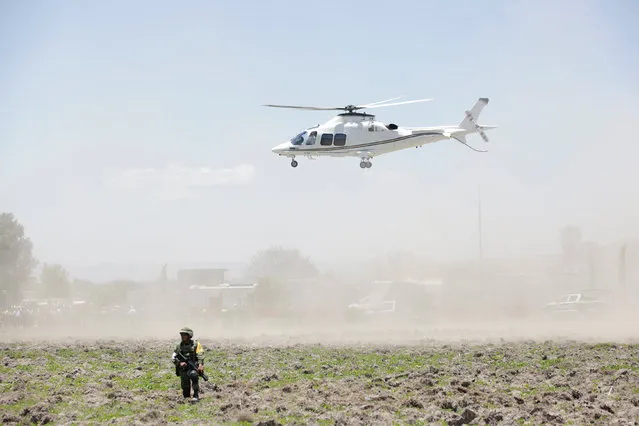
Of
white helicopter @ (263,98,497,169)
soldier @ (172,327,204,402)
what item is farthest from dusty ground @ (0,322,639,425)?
white helicopter @ (263,98,497,169)

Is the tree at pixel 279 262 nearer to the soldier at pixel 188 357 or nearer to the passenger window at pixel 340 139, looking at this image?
the passenger window at pixel 340 139

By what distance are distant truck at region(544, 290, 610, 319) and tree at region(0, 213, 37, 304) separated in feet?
179

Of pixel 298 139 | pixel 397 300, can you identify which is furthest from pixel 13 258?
pixel 298 139

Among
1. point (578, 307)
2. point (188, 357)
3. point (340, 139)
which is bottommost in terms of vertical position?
point (188, 357)

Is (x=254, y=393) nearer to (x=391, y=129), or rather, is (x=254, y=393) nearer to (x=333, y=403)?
(x=333, y=403)

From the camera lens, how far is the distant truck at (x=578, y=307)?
53344 mm

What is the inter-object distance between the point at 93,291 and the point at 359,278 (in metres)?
38.7

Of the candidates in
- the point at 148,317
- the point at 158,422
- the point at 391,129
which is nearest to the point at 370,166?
the point at 391,129

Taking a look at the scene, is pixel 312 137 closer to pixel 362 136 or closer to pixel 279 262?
pixel 362 136

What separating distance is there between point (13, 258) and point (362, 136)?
56133mm

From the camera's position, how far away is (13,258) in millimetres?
87750

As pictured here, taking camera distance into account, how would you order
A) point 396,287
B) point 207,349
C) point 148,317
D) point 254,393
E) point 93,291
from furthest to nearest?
point 93,291 < point 148,317 < point 396,287 < point 207,349 < point 254,393

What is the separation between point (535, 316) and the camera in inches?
2223

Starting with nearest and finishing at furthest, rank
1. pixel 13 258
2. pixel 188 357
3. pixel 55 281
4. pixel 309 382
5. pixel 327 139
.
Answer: pixel 188 357
pixel 309 382
pixel 327 139
pixel 13 258
pixel 55 281
